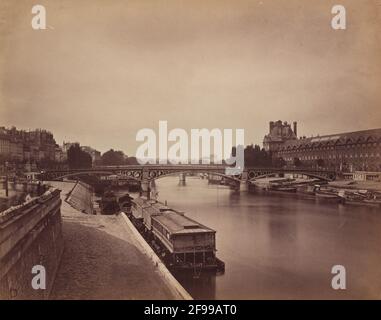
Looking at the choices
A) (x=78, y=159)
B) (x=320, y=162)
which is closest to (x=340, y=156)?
(x=320, y=162)

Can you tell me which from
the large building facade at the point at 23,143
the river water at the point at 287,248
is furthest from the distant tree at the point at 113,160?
the river water at the point at 287,248

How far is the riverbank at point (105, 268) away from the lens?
5.91m

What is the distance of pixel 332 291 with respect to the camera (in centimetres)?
667

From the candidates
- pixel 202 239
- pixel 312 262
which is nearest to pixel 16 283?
pixel 202 239

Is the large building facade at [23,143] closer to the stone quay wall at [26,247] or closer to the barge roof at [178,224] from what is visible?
the stone quay wall at [26,247]

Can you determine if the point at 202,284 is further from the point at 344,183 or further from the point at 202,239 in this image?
the point at 344,183

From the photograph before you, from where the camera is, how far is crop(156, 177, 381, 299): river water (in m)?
7.18

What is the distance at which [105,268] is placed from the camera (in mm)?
6777

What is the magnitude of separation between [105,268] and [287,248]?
4.70 metres

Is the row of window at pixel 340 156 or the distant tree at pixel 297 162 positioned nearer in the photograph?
the row of window at pixel 340 156

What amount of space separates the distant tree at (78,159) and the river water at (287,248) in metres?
3.55

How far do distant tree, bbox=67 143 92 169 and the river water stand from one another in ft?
11.6

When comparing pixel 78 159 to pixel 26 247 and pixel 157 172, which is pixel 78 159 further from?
pixel 26 247

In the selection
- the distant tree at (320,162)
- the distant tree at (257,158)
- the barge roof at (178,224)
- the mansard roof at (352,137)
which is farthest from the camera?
the distant tree at (320,162)
